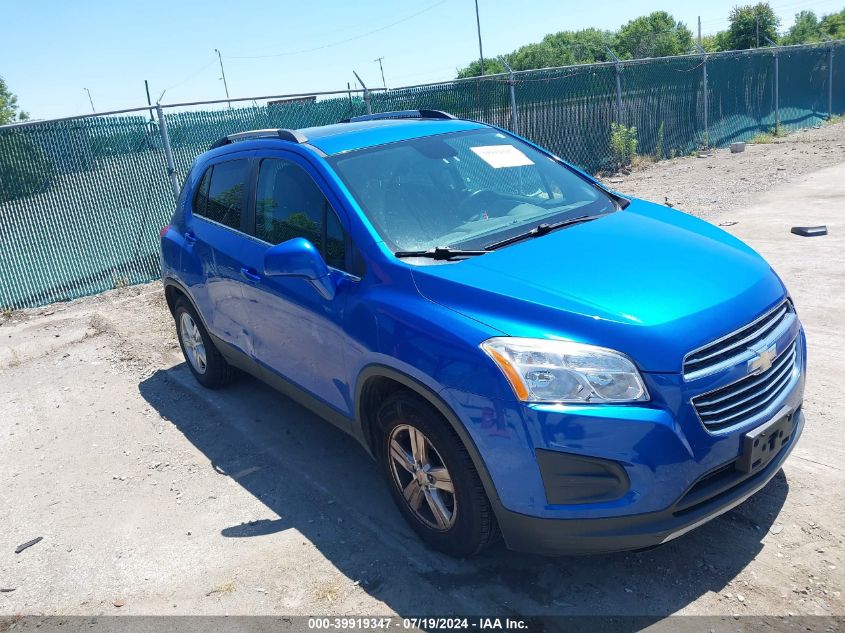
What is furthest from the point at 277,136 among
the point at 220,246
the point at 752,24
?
the point at 752,24

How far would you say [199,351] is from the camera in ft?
18.5

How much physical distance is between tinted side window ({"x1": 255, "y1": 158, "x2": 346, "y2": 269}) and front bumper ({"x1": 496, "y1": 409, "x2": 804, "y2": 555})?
1552 mm

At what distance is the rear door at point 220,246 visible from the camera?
454 cm

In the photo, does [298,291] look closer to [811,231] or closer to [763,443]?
[763,443]

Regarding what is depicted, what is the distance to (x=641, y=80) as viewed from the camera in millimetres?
15102

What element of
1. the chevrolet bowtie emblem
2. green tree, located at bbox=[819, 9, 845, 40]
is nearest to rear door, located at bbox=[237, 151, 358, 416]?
the chevrolet bowtie emblem

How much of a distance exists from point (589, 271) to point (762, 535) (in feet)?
4.72

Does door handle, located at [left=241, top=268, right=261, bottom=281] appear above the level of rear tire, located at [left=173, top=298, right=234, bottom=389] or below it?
above

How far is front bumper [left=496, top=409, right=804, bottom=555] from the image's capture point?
2.61 metres

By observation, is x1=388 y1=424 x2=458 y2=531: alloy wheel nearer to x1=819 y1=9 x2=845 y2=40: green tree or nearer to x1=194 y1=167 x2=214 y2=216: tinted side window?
x1=194 y1=167 x2=214 y2=216: tinted side window

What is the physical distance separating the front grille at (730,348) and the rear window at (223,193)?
9.82 feet

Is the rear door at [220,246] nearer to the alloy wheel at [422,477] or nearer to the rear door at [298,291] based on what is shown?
the rear door at [298,291]

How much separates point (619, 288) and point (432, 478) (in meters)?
1.17

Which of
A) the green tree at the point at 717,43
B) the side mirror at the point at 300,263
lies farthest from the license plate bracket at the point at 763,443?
the green tree at the point at 717,43
